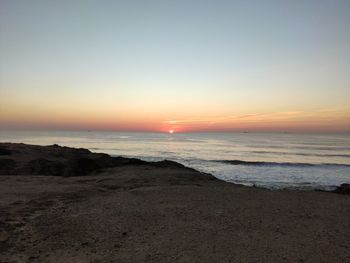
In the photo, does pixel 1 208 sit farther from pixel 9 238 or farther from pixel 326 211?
pixel 326 211

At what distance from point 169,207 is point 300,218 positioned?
3.47m

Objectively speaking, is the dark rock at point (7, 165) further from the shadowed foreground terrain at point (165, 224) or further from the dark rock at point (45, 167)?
the shadowed foreground terrain at point (165, 224)

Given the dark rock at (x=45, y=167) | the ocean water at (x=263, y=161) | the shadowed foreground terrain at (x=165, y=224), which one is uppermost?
the dark rock at (x=45, y=167)

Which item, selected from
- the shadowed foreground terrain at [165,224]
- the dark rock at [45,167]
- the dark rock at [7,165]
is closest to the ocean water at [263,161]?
the shadowed foreground terrain at [165,224]

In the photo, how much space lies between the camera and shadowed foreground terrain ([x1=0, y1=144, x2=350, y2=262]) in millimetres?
6261

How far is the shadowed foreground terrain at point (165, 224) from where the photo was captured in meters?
6.26

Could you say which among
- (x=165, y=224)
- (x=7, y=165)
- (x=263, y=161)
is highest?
(x=7, y=165)

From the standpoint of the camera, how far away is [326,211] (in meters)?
10.3

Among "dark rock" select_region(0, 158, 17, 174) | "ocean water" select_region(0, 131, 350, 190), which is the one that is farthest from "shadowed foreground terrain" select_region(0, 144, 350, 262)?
"ocean water" select_region(0, 131, 350, 190)

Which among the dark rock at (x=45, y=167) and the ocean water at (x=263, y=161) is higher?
the dark rock at (x=45, y=167)

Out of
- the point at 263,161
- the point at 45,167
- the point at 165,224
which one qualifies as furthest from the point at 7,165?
the point at 263,161

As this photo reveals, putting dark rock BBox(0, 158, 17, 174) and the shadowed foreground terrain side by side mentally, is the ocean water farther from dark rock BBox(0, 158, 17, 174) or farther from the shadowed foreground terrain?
dark rock BBox(0, 158, 17, 174)

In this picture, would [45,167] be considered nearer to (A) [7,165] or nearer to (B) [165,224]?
(A) [7,165]

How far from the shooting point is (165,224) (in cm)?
810
